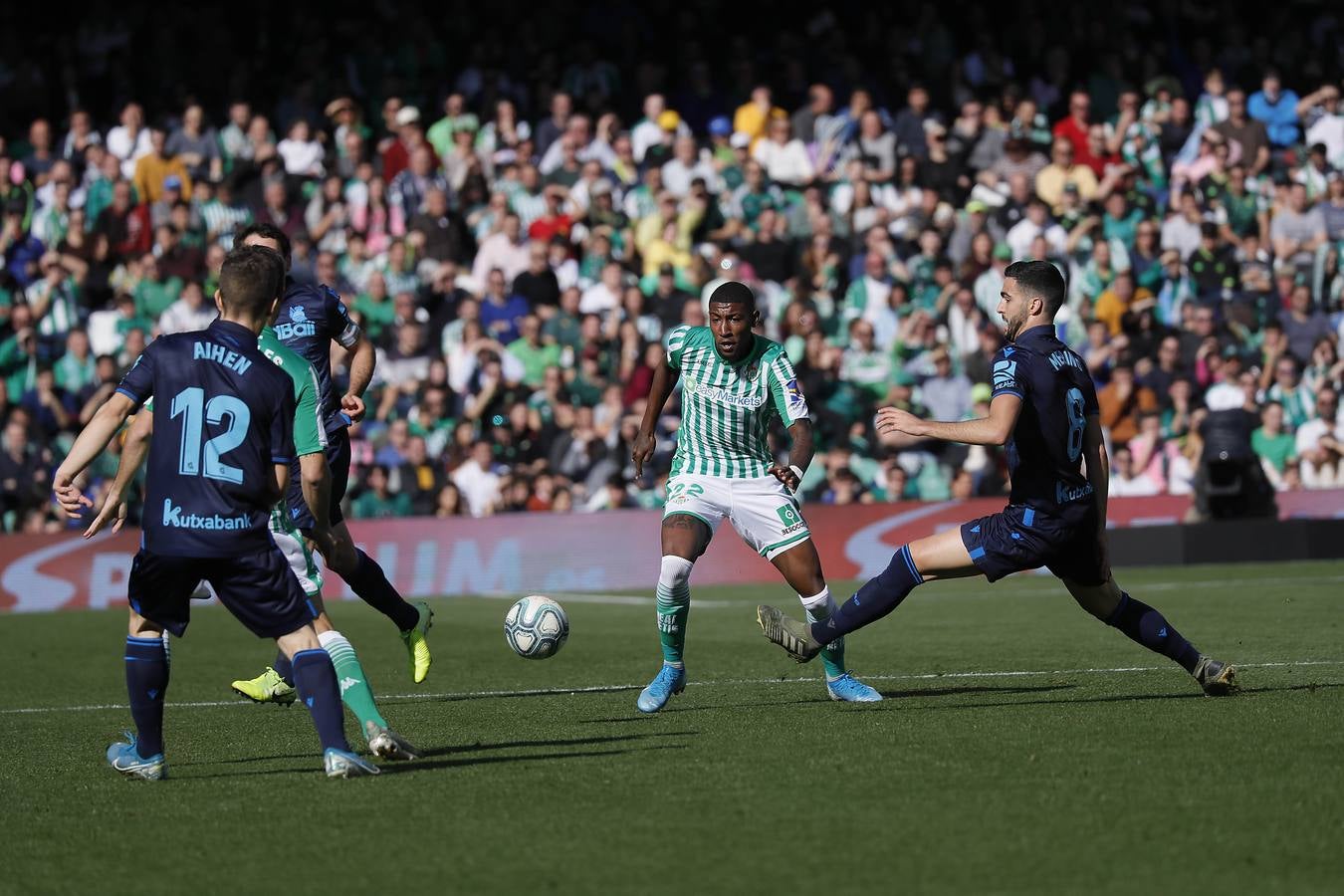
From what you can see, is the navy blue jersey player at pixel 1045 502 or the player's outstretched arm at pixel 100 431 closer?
the player's outstretched arm at pixel 100 431

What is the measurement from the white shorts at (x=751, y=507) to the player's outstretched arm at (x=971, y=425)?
4.73 feet

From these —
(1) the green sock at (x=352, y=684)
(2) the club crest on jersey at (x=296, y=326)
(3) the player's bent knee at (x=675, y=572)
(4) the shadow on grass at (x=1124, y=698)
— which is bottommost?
(4) the shadow on grass at (x=1124, y=698)

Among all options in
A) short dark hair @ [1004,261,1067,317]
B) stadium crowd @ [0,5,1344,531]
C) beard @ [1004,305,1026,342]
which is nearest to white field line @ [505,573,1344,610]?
stadium crowd @ [0,5,1344,531]

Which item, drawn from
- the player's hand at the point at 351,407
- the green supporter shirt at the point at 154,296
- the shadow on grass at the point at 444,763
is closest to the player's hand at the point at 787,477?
the shadow on grass at the point at 444,763

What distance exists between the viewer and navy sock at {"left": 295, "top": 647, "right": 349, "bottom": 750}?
6910mm

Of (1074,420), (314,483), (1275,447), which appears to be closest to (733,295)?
(1074,420)

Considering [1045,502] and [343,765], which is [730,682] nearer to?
[1045,502]

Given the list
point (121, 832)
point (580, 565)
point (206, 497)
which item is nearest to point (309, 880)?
point (121, 832)

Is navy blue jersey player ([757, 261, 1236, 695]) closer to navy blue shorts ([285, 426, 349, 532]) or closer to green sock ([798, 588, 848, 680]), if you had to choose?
green sock ([798, 588, 848, 680])

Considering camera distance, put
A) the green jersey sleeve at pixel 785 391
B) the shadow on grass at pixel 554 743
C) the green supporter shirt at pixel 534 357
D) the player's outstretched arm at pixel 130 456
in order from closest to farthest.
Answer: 1. the player's outstretched arm at pixel 130 456
2. the shadow on grass at pixel 554 743
3. the green jersey sleeve at pixel 785 391
4. the green supporter shirt at pixel 534 357

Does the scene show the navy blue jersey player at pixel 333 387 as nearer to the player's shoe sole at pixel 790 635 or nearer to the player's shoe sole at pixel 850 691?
the player's shoe sole at pixel 790 635

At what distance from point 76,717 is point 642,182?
1459 cm

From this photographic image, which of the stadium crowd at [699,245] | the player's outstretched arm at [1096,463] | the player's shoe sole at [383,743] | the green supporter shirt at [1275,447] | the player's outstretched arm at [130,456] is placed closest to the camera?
the player's shoe sole at [383,743]

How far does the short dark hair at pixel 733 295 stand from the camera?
9.63 meters
